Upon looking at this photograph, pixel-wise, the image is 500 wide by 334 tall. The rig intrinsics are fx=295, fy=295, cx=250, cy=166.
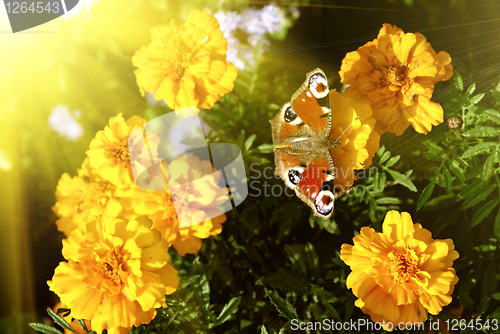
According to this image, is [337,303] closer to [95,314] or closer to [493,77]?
[95,314]

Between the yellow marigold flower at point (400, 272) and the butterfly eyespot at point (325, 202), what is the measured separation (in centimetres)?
9

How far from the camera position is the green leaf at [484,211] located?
713 millimetres

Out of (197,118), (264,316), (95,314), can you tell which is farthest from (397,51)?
(95,314)

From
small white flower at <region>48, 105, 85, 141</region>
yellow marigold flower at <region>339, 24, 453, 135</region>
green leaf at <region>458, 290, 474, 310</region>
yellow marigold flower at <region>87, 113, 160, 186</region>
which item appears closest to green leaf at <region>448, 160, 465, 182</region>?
yellow marigold flower at <region>339, 24, 453, 135</region>

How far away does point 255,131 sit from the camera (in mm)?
928

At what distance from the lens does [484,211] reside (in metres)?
0.72

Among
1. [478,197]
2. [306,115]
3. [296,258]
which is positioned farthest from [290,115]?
[478,197]

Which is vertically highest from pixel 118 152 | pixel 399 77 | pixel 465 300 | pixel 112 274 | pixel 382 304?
pixel 399 77

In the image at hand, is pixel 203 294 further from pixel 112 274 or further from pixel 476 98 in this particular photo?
pixel 476 98

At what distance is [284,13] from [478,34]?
1.99 feet

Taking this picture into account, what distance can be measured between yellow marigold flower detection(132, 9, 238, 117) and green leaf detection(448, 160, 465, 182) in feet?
1.94

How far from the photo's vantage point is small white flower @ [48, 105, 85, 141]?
1043 mm

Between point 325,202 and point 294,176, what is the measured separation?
12cm

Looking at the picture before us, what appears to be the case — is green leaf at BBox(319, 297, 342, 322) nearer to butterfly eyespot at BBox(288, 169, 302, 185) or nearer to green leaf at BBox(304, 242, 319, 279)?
green leaf at BBox(304, 242, 319, 279)
